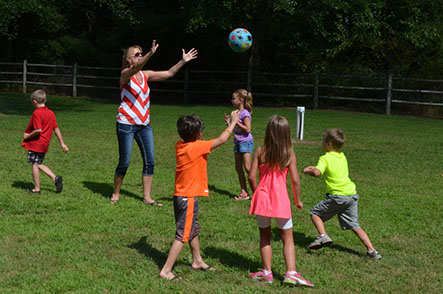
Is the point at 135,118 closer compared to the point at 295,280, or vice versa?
the point at 295,280

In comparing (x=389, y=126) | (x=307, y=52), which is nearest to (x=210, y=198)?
(x=389, y=126)

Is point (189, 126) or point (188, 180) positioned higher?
point (189, 126)

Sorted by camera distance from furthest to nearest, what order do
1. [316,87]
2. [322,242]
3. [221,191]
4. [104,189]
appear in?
[316,87] < [221,191] < [104,189] < [322,242]

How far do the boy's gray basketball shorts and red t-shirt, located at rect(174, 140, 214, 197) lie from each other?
1.40 metres

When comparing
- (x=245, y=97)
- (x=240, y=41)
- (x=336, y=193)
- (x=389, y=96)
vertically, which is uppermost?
(x=240, y=41)

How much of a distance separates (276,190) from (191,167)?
76 cm

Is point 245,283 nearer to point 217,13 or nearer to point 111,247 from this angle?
point 111,247

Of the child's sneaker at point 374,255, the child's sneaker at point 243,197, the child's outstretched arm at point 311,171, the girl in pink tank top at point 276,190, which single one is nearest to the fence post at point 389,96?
the child's sneaker at point 243,197

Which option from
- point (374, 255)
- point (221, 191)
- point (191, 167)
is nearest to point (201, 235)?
point (191, 167)

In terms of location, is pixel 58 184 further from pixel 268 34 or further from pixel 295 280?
pixel 268 34

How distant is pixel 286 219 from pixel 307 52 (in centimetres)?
2531

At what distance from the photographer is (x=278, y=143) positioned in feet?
15.5

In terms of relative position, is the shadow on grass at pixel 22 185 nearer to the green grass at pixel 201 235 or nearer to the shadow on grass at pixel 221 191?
the green grass at pixel 201 235

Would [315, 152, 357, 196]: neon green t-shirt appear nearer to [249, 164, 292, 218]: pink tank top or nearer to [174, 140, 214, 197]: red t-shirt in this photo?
[249, 164, 292, 218]: pink tank top
